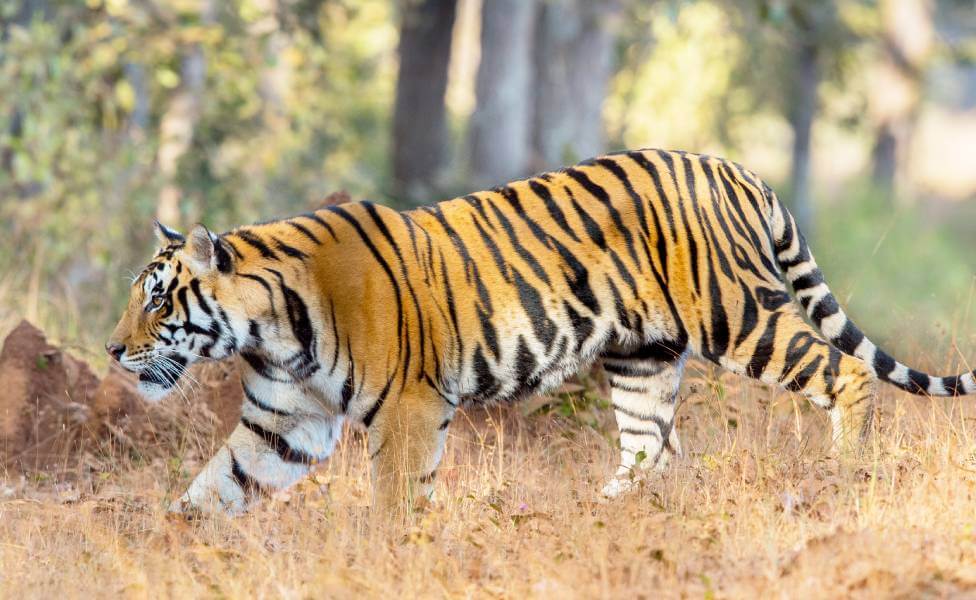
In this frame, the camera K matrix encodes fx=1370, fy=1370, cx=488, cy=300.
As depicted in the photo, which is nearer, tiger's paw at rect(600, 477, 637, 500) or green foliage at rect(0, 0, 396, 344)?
tiger's paw at rect(600, 477, 637, 500)

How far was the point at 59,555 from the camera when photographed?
539 centimetres

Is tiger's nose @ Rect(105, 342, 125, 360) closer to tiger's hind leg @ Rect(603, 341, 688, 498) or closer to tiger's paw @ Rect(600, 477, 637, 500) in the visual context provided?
tiger's paw @ Rect(600, 477, 637, 500)

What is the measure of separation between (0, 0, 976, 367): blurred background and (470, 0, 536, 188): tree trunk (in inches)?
1.0

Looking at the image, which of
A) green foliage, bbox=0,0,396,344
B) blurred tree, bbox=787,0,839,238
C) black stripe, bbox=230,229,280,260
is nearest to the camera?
black stripe, bbox=230,229,280,260

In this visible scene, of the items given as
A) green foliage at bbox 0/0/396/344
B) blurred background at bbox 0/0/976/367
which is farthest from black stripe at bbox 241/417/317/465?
green foliage at bbox 0/0/396/344

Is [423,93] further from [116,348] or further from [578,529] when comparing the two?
[578,529]

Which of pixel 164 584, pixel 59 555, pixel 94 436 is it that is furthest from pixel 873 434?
pixel 94 436

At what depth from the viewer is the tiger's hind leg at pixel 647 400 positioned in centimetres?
638

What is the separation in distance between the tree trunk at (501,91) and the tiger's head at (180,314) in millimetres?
10555

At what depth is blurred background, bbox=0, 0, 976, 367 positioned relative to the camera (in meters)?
11.0

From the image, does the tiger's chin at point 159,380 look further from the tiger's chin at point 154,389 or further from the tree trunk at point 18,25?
the tree trunk at point 18,25

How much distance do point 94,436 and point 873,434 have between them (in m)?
3.90

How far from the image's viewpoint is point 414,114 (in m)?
18.3

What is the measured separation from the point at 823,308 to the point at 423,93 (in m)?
12.7
